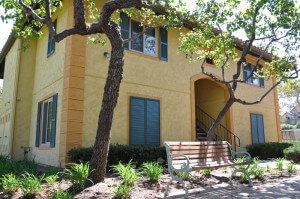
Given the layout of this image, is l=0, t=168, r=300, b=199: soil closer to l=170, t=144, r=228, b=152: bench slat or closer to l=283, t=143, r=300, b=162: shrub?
l=170, t=144, r=228, b=152: bench slat

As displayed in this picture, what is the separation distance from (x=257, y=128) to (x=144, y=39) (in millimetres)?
7720

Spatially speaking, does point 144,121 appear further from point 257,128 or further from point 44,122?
point 257,128

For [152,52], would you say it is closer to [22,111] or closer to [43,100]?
[43,100]

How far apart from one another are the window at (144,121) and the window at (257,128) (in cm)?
630

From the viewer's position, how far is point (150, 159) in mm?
→ 7191

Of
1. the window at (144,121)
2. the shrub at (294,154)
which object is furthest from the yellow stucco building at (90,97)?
the shrub at (294,154)

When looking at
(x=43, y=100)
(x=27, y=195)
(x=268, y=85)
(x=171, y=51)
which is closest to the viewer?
(x=27, y=195)

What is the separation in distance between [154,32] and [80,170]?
6.83 metres

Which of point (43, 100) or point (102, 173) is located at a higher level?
point (43, 100)

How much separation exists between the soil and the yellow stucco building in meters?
2.70

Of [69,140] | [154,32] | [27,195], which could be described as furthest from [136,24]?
[27,195]

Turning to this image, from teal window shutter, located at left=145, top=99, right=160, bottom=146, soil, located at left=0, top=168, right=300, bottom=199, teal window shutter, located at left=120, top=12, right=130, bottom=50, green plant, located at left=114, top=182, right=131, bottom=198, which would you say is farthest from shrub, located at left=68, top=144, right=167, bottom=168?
teal window shutter, located at left=120, top=12, right=130, bottom=50

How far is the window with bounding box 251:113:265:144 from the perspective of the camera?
1287cm

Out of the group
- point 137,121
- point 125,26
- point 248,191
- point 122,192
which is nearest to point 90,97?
point 137,121
